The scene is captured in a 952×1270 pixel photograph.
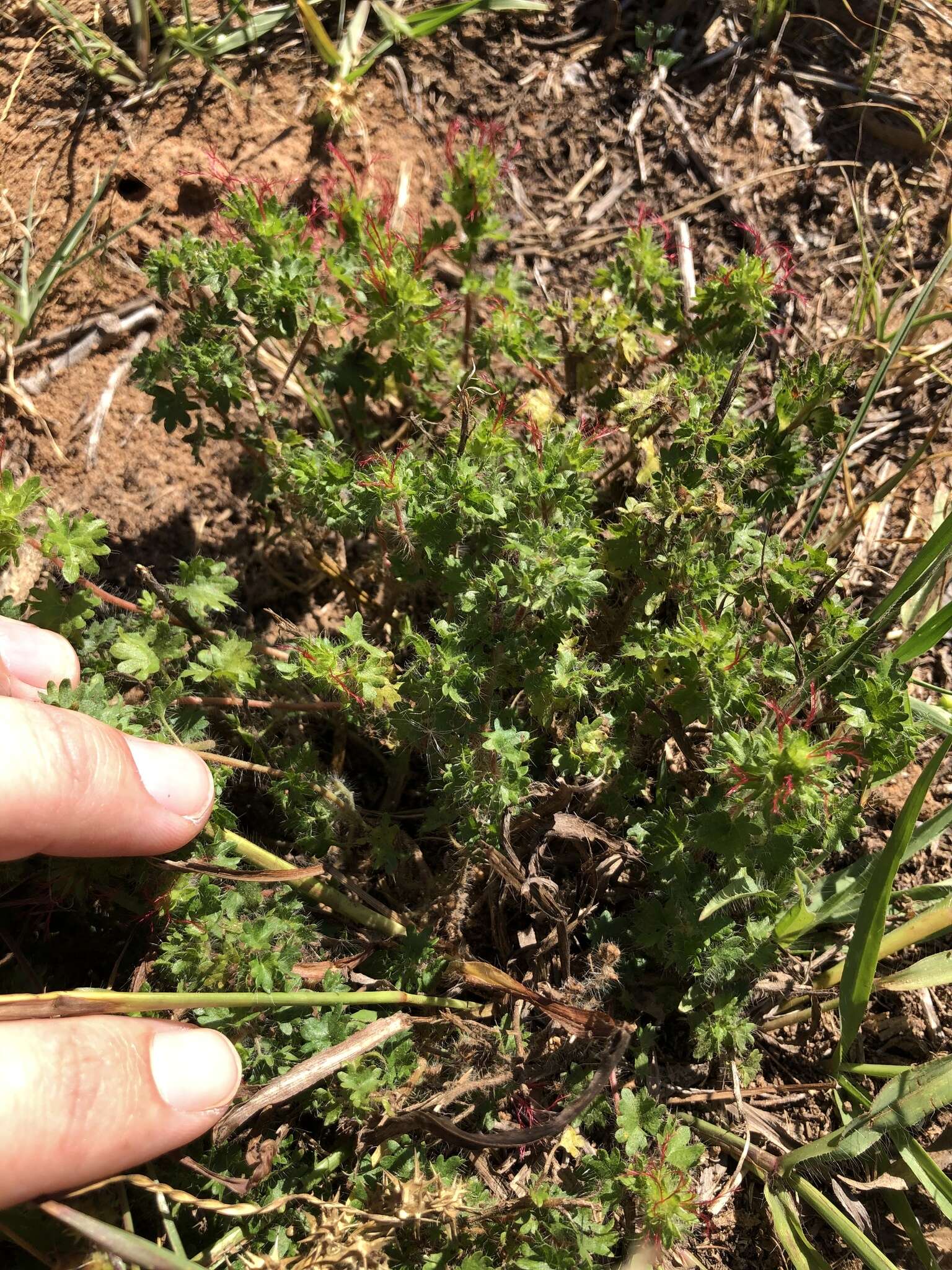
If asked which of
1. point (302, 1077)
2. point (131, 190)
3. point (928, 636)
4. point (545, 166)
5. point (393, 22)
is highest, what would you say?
point (393, 22)

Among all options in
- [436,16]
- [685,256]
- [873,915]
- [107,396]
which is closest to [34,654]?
[107,396]

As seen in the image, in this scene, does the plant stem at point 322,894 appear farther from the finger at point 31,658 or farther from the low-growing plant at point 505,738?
the finger at point 31,658

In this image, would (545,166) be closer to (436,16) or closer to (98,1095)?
(436,16)

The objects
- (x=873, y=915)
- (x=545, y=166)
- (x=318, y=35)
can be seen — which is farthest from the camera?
(x=545, y=166)

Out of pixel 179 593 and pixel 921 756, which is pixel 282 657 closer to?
pixel 179 593

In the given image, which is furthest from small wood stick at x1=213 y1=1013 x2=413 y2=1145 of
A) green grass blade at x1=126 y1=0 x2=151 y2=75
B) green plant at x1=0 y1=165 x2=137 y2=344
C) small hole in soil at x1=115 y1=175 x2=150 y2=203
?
green grass blade at x1=126 y1=0 x2=151 y2=75
